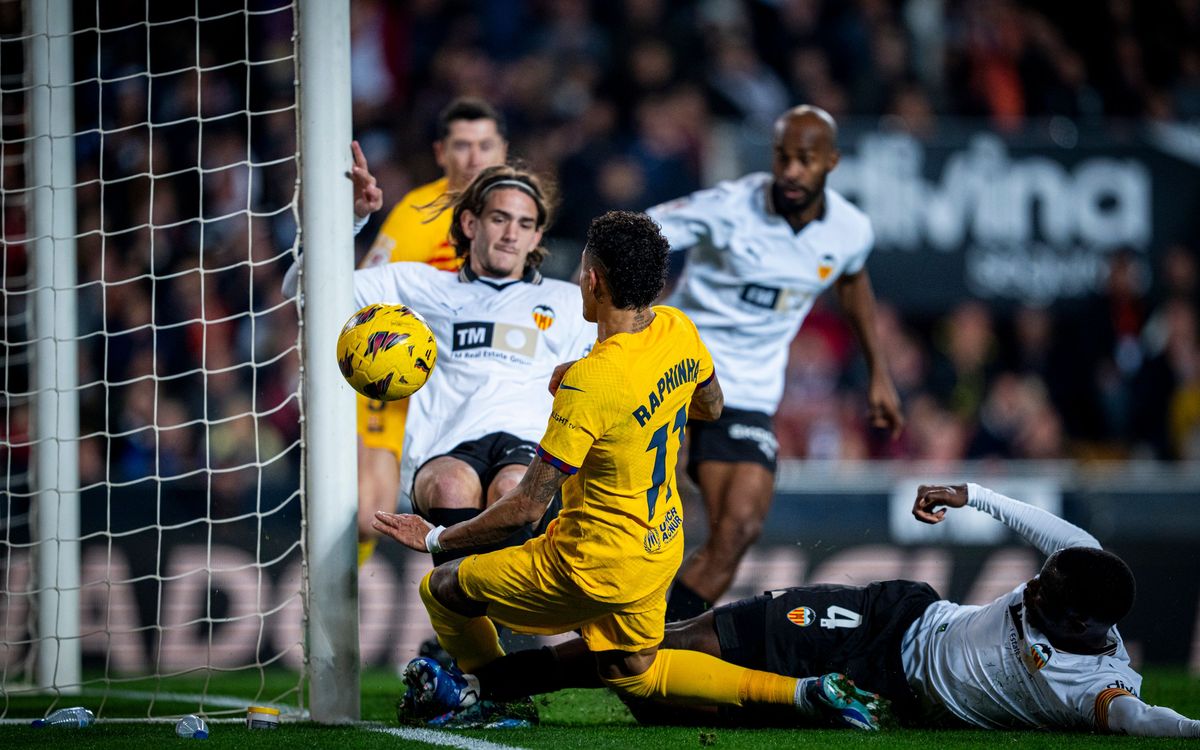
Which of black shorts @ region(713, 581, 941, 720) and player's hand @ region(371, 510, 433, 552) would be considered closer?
player's hand @ region(371, 510, 433, 552)

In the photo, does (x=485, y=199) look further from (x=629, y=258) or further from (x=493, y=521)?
(x=493, y=521)

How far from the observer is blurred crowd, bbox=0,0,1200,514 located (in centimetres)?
1018

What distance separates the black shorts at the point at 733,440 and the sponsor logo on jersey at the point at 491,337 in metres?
1.39

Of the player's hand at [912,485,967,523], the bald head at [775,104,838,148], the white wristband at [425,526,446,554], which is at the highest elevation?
the bald head at [775,104,838,148]

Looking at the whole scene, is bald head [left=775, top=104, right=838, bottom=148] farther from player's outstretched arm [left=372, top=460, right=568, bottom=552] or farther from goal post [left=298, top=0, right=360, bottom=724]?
player's outstretched arm [left=372, top=460, right=568, bottom=552]

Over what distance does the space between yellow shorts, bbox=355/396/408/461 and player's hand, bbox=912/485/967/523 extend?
273cm

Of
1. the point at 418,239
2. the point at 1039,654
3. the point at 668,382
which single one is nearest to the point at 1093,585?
the point at 1039,654

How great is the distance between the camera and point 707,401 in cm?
466

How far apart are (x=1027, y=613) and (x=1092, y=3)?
35.2 feet

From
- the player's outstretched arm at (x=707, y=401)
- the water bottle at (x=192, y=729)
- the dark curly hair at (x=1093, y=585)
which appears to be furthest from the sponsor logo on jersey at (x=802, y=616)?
the water bottle at (x=192, y=729)

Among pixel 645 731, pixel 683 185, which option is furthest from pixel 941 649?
pixel 683 185

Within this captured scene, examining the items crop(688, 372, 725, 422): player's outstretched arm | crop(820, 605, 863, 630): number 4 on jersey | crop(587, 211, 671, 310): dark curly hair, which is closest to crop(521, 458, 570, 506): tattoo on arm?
crop(587, 211, 671, 310): dark curly hair

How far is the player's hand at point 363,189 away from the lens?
5.14 m

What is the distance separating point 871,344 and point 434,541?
10.8 feet
